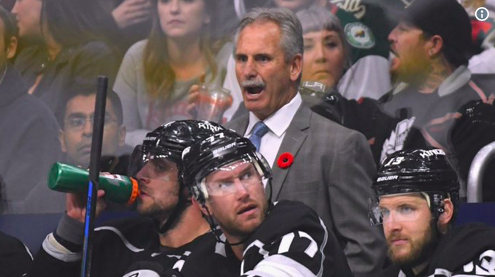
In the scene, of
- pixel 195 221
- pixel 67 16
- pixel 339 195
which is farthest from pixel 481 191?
pixel 67 16

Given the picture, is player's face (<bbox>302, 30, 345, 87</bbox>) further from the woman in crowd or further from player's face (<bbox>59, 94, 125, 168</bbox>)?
player's face (<bbox>59, 94, 125, 168</bbox>)

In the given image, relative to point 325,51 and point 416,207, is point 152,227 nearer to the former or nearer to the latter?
point 416,207

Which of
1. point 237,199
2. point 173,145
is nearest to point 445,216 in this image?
point 237,199

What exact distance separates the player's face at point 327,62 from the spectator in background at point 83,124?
0.86 meters

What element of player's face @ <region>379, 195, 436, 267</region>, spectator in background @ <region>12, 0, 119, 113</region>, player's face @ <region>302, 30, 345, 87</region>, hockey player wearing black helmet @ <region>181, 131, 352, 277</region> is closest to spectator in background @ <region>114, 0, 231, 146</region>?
spectator in background @ <region>12, 0, 119, 113</region>

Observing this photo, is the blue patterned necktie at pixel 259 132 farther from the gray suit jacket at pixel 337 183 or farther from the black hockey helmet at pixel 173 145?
the black hockey helmet at pixel 173 145

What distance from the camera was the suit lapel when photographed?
13.0 feet

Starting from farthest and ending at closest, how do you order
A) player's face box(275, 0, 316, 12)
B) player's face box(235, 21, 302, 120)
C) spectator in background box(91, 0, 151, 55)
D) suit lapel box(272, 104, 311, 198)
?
spectator in background box(91, 0, 151, 55), player's face box(275, 0, 316, 12), player's face box(235, 21, 302, 120), suit lapel box(272, 104, 311, 198)

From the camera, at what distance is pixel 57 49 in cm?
501

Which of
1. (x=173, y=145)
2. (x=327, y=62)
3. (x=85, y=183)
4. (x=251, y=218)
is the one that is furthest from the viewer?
(x=327, y=62)

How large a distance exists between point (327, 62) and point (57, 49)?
48.9 inches

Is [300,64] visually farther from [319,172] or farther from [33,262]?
[33,262]

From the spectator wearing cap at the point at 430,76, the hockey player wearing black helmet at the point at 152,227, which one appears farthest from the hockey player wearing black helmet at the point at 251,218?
the spectator wearing cap at the point at 430,76

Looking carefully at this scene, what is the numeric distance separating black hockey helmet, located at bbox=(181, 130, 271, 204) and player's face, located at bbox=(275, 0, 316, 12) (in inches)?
57.7
